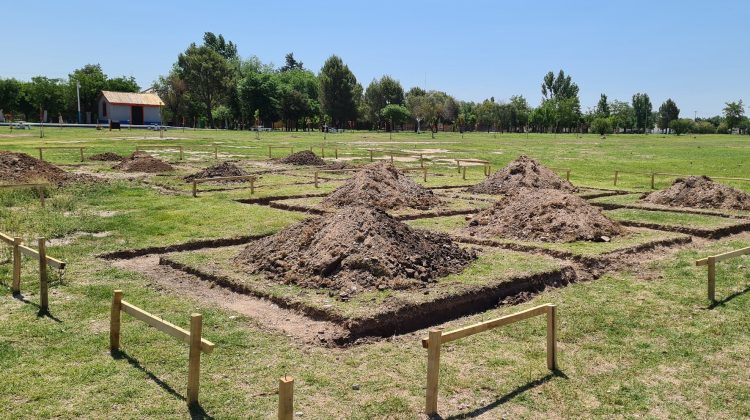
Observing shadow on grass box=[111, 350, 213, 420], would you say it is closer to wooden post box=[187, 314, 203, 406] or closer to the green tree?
wooden post box=[187, 314, 203, 406]

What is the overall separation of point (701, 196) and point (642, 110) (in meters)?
150

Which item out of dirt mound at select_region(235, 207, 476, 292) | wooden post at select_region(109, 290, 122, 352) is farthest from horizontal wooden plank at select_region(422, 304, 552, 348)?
wooden post at select_region(109, 290, 122, 352)

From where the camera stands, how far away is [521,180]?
27.6m

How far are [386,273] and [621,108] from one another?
168926 millimetres

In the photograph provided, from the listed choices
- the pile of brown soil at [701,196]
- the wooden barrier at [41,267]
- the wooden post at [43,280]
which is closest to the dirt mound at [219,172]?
the pile of brown soil at [701,196]

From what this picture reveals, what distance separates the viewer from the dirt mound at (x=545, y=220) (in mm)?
16406

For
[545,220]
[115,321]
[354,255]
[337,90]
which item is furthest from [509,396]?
[337,90]

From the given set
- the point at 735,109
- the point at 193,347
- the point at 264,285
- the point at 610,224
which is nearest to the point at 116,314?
the point at 193,347

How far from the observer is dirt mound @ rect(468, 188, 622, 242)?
53.8ft

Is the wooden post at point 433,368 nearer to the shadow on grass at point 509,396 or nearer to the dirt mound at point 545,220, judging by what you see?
the shadow on grass at point 509,396

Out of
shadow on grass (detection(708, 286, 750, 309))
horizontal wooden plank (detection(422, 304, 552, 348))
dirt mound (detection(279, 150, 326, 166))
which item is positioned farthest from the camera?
dirt mound (detection(279, 150, 326, 166))

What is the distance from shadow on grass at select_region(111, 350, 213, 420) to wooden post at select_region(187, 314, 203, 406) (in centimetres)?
12

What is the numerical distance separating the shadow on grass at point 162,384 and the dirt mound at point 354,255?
3534 mm

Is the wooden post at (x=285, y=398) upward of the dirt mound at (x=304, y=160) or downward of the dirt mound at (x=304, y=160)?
downward
